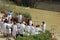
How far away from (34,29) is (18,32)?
79 centimetres

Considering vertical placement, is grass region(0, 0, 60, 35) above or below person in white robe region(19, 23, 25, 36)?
below

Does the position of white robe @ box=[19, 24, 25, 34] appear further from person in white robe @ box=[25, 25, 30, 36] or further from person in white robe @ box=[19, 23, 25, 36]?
person in white robe @ box=[25, 25, 30, 36]

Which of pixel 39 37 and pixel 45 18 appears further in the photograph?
pixel 45 18

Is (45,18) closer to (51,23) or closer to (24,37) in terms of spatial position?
(51,23)

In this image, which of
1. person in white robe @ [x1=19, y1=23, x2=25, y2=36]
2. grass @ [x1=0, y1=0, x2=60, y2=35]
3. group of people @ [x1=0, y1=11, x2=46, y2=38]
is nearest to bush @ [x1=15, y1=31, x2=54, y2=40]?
group of people @ [x1=0, y1=11, x2=46, y2=38]

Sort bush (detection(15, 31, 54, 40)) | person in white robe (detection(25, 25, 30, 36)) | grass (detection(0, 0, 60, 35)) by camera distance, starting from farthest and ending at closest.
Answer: grass (detection(0, 0, 60, 35)), person in white robe (detection(25, 25, 30, 36)), bush (detection(15, 31, 54, 40))

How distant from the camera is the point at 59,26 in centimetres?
1888

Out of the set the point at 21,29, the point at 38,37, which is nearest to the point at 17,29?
the point at 21,29

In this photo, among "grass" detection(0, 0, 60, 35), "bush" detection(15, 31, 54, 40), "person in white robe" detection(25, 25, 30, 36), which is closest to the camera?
"bush" detection(15, 31, 54, 40)

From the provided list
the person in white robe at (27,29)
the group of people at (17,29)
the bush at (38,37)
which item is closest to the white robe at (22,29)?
the group of people at (17,29)

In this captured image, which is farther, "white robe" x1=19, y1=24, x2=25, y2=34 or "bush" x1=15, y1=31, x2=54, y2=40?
"white robe" x1=19, y1=24, x2=25, y2=34

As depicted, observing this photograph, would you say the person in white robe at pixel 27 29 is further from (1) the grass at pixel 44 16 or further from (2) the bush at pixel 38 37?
(1) the grass at pixel 44 16

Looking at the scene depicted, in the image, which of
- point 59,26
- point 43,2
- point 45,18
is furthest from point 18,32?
point 43,2

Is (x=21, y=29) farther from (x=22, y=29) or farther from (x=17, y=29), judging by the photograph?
(x=17, y=29)
